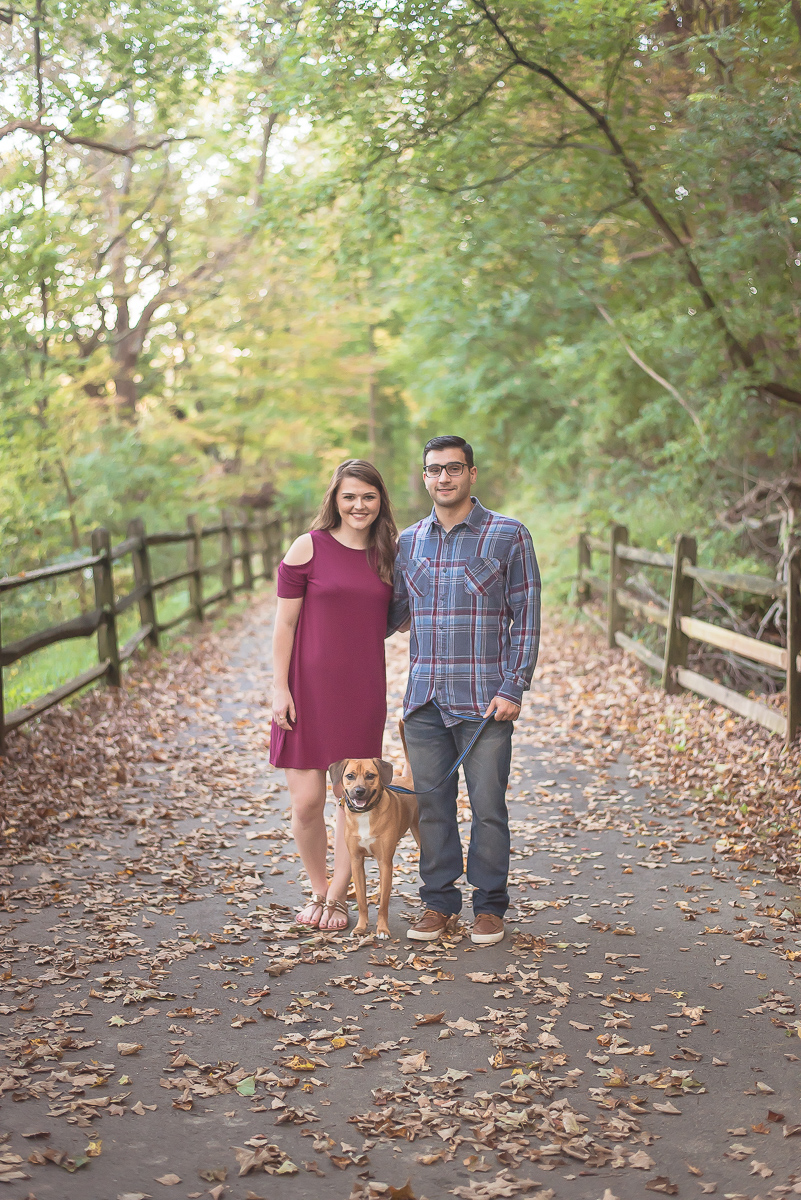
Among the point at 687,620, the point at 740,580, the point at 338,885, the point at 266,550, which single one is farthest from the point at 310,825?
the point at 266,550

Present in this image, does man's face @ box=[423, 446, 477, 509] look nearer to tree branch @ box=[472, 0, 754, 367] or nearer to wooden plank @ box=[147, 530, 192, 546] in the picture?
tree branch @ box=[472, 0, 754, 367]

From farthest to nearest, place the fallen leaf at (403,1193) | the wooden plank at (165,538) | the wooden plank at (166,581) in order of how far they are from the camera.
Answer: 1. the wooden plank at (165,538)
2. the wooden plank at (166,581)
3. the fallen leaf at (403,1193)

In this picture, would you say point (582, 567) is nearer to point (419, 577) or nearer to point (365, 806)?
point (419, 577)

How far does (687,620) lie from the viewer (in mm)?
8617

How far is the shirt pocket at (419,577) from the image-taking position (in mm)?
4418

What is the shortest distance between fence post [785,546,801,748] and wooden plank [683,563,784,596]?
0.29 m

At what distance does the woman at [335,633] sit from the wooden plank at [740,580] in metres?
3.37

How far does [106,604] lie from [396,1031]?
6259 millimetres

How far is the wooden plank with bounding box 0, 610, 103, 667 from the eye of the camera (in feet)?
22.2

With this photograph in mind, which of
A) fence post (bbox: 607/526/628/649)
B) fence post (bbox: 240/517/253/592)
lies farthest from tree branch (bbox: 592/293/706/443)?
fence post (bbox: 240/517/253/592)

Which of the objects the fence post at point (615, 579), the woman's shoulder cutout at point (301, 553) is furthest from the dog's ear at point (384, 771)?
the fence post at point (615, 579)

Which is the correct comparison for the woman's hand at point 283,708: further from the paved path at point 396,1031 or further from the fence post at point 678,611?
the fence post at point 678,611

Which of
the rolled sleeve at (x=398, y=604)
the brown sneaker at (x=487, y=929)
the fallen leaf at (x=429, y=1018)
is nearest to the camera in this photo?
the fallen leaf at (x=429, y=1018)

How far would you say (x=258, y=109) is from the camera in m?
10.1
